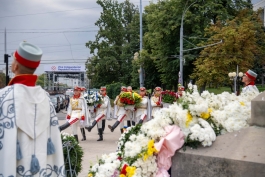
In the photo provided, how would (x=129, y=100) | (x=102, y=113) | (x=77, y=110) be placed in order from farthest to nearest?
(x=102, y=113) → (x=129, y=100) → (x=77, y=110)

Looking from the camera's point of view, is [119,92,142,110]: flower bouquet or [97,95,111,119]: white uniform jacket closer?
[119,92,142,110]: flower bouquet

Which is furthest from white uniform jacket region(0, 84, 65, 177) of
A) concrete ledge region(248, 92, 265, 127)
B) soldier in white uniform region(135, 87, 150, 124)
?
soldier in white uniform region(135, 87, 150, 124)

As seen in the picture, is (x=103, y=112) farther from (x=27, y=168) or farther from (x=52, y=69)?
(x=52, y=69)

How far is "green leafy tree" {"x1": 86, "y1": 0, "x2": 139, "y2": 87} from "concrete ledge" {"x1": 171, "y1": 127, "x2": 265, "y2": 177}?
1865 inches

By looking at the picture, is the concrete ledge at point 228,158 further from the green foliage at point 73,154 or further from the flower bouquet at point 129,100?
the flower bouquet at point 129,100

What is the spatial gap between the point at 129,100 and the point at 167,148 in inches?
333

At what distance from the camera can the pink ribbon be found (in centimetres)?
477

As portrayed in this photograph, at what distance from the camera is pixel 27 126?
3266 mm

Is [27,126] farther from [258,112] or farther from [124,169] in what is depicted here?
[258,112]

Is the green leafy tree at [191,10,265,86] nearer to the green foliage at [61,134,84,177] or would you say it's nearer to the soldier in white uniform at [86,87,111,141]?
the soldier in white uniform at [86,87,111,141]

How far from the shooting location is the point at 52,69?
69.5 meters

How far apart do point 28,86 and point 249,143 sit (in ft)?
8.81

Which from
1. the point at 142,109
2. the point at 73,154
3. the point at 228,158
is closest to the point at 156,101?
the point at 142,109


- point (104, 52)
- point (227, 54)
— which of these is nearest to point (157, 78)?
point (104, 52)
